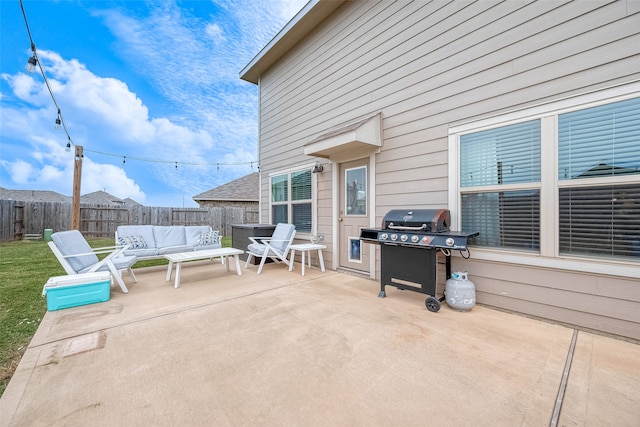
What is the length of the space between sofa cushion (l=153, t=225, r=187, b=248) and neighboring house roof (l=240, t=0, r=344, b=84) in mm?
4592

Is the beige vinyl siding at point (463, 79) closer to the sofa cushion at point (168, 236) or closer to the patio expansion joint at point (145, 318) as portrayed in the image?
the patio expansion joint at point (145, 318)

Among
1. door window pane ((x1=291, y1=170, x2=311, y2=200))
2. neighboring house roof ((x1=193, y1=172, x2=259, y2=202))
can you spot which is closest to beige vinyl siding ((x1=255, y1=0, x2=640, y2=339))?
door window pane ((x1=291, y1=170, x2=311, y2=200))

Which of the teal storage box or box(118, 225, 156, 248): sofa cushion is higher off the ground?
box(118, 225, 156, 248): sofa cushion

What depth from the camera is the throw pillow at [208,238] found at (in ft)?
18.4

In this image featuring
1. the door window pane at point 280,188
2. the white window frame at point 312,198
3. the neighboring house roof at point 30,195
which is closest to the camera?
the white window frame at point 312,198

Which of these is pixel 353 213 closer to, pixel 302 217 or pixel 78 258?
pixel 302 217

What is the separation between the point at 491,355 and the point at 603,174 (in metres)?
1.97

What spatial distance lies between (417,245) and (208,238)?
463 centimetres

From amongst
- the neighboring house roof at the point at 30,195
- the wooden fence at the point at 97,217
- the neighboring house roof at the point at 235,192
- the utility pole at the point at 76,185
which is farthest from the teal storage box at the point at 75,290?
the neighboring house roof at the point at 30,195

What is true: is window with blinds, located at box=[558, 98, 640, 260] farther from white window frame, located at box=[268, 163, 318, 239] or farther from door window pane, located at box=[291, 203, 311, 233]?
door window pane, located at box=[291, 203, 311, 233]

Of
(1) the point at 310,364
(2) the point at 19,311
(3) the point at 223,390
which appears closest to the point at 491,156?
(1) the point at 310,364

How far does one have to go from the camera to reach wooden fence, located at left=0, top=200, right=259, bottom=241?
934 centimetres

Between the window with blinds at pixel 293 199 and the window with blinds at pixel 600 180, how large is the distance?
3990mm

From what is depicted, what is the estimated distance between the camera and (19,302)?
3.18 meters
